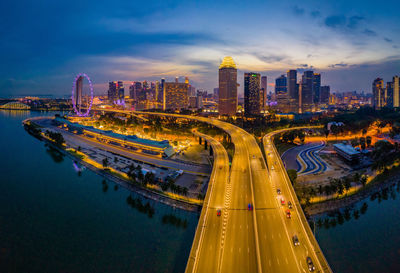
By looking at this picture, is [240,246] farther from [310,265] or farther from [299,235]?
[299,235]

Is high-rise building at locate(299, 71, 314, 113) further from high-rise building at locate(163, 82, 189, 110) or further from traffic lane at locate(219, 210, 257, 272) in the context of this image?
traffic lane at locate(219, 210, 257, 272)

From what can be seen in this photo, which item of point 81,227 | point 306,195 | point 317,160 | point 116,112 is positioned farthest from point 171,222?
point 116,112

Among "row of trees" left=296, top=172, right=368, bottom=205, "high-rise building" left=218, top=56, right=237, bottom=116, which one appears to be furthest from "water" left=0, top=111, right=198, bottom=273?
"high-rise building" left=218, top=56, right=237, bottom=116

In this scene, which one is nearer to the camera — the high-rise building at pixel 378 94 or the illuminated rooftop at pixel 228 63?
the illuminated rooftop at pixel 228 63

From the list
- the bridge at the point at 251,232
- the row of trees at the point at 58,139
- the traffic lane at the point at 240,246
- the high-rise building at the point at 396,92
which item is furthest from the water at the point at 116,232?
the high-rise building at the point at 396,92

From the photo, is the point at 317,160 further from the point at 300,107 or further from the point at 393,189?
the point at 300,107

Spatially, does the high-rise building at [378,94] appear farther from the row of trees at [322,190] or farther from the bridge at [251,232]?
the bridge at [251,232]
